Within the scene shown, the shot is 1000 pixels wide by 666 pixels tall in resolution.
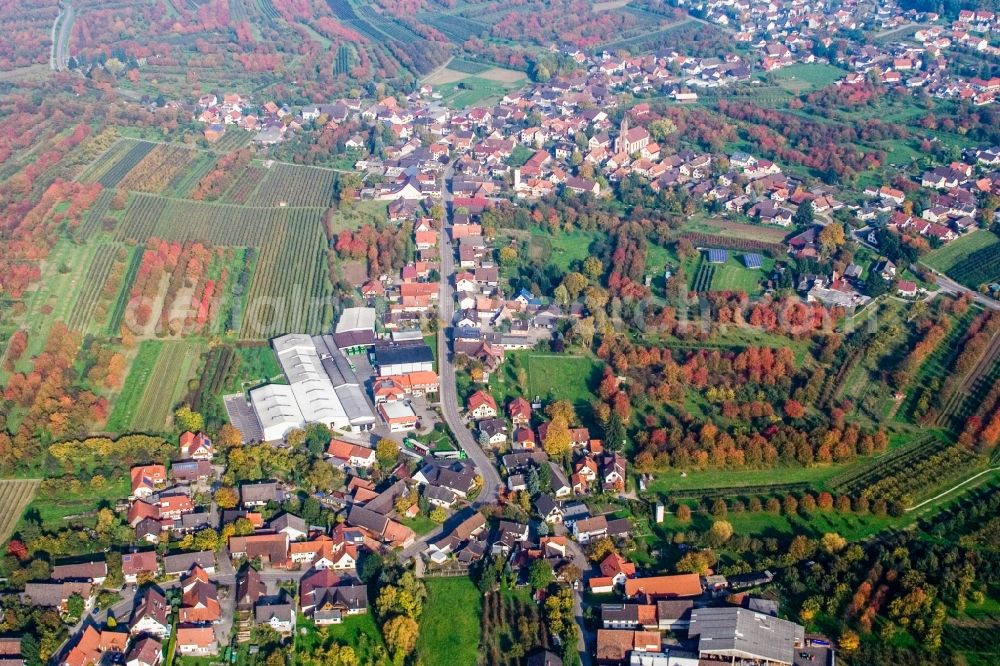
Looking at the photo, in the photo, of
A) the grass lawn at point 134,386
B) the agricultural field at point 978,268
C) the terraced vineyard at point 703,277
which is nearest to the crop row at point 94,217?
the grass lawn at point 134,386

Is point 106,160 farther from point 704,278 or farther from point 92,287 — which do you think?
point 704,278

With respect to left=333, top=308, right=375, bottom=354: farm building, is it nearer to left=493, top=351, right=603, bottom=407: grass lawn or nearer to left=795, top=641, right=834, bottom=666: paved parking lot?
left=493, top=351, right=603, bottom=407: grass lawn

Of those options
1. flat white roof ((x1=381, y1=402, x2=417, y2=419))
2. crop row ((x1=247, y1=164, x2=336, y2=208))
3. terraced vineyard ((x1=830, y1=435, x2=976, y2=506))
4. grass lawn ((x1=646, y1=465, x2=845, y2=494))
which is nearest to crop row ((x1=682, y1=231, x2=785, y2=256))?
terraced vineyard ((x1=830, y1=435, x2=976, y2=506))

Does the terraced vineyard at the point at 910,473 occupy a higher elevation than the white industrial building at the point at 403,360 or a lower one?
higher

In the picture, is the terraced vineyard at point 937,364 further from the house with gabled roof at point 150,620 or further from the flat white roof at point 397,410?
the house with gabled roof at point 150,620

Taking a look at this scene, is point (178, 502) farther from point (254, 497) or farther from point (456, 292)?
point (456, 292)

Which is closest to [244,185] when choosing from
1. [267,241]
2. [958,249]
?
[267,241]
